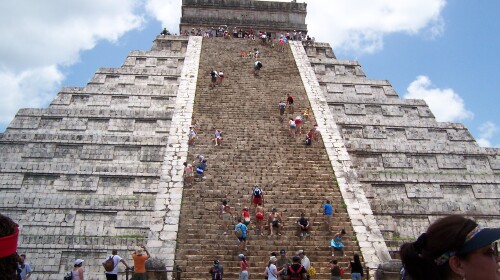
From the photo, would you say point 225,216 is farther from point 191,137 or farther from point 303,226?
point 191,137

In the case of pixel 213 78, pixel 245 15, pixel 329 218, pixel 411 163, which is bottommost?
pixel 329 218

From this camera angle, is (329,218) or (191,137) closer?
(329,218)

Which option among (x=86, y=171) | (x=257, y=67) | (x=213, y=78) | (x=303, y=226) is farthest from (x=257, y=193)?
(x=257, y=67)

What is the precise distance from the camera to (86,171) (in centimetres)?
1545

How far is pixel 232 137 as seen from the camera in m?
18.0

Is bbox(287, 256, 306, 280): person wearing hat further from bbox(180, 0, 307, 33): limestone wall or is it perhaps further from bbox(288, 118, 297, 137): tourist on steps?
bbox(180, 0, 307, 33): limestone wall

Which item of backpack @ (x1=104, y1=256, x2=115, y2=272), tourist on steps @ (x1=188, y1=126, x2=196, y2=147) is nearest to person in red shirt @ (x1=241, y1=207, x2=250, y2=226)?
backpack @ (x1=104, y1=256, x2=115, y2=272)

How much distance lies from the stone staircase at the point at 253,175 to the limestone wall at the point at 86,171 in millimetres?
1415

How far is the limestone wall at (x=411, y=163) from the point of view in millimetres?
15523

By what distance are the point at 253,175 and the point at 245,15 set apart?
78.0 feet

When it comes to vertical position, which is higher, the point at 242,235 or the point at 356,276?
the point at 242,235

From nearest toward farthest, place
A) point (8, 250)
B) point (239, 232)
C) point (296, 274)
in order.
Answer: point (8, 250) < point (296, 274) < point (239, 232)

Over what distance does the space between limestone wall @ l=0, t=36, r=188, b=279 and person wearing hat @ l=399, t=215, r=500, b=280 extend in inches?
Result: 441

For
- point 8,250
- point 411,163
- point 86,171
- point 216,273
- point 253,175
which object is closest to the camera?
point 8,250
